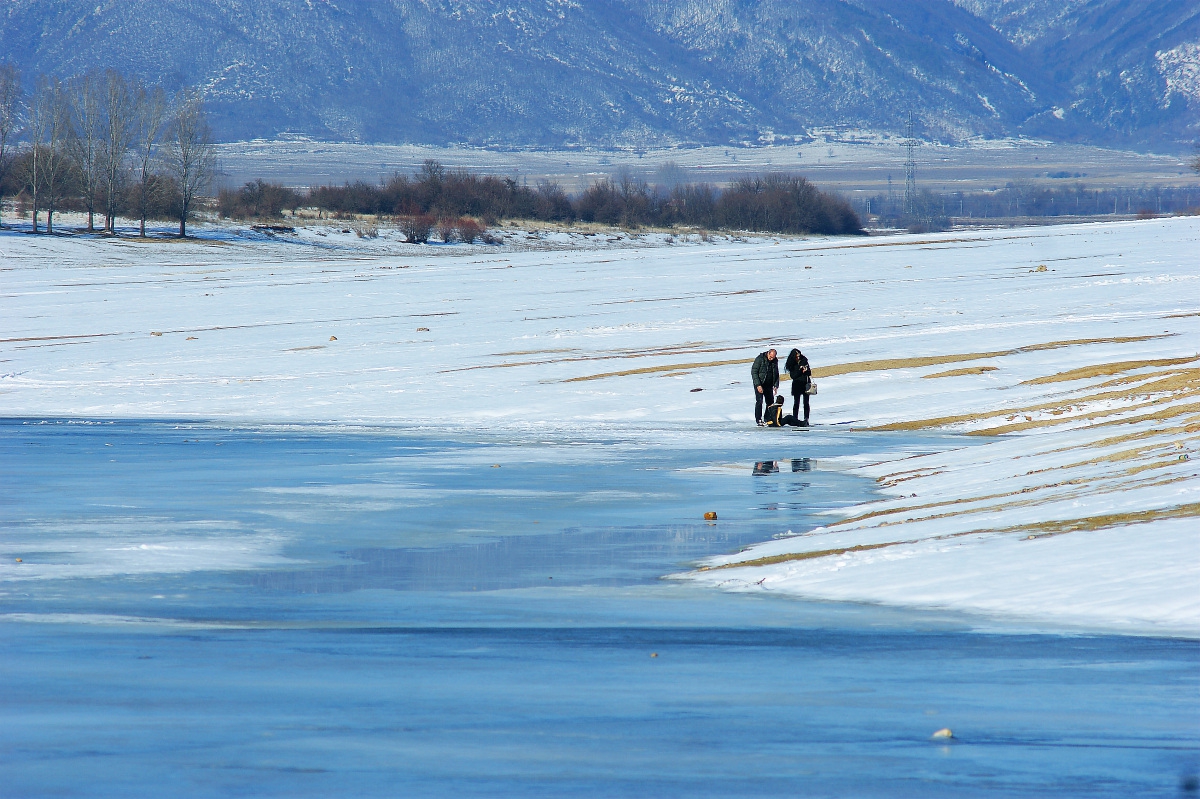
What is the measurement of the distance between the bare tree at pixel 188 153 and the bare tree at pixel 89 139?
422 cm

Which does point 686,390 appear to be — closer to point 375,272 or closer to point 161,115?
point 375,272

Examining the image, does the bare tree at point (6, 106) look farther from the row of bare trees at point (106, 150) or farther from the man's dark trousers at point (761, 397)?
the man's dark trousers at point (761, 397)

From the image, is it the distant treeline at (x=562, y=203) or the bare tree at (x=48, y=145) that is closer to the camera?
the bare tree at (x=48, y=145)

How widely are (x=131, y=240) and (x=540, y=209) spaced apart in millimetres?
39072

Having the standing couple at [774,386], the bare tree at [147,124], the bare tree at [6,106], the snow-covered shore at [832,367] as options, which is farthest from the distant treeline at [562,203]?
the standing couple at [774,386]

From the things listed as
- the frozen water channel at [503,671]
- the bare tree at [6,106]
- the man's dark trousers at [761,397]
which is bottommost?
the frozen water channel at [503,671]

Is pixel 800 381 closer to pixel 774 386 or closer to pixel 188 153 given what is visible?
pixel 774 386

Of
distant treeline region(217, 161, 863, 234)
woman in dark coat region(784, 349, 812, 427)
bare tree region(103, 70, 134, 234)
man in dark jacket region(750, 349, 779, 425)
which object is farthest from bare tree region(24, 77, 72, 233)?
woman in dark coat region(784, 349, 812, 427)

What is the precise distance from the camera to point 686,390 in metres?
24.9

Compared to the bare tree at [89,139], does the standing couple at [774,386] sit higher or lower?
lower

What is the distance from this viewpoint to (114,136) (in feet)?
291

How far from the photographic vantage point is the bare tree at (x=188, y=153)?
89.1 m

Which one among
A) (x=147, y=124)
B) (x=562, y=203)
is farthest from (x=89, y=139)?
(x=562, y=203)

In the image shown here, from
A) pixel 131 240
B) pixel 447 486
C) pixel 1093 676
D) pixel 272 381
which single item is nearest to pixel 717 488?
pixel 447 486
